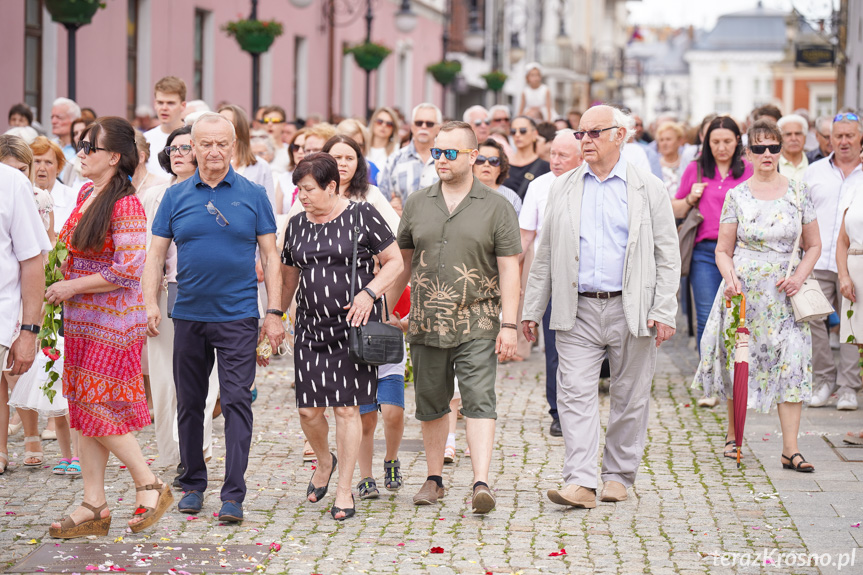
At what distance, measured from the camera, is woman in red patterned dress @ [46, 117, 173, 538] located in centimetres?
629

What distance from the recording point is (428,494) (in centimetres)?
706

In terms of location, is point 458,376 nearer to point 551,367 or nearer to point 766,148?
point 551,367

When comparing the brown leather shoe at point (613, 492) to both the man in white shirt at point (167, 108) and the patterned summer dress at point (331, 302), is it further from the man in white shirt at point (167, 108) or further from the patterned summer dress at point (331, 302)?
the man in white shirt at point (167, 108)

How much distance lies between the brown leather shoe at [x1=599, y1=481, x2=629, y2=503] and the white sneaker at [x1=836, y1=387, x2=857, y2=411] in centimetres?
356

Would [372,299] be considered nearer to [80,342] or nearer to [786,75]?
[80,342]

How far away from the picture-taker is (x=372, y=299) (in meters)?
6.66

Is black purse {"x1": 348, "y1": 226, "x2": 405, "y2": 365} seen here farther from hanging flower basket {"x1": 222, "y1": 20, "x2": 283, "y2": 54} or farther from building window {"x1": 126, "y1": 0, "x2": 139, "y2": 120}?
building window {"x1": 126, "y1": 0, "x2": 139, "y2": 120}

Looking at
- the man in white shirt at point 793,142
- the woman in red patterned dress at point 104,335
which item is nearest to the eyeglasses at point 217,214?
the woman in red patterned dress at point 104,335

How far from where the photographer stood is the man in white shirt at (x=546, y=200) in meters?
9.23

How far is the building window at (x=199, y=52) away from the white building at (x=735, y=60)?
11272cm

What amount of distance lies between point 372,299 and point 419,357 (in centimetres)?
58

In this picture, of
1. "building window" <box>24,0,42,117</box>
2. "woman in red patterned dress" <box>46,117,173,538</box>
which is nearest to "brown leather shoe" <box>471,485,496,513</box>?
"woman in red patterned dress" <box>46,117,173,538</box>

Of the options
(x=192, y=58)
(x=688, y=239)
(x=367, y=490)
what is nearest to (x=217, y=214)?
(x=367, y=490)

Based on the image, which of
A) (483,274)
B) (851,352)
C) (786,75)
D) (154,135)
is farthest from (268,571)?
(786,75)
